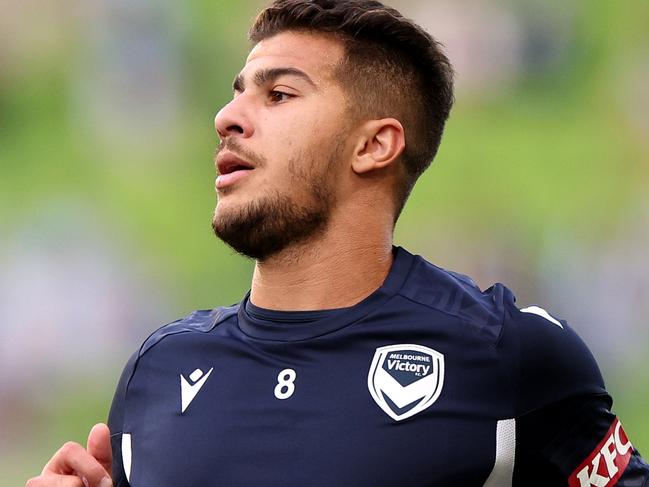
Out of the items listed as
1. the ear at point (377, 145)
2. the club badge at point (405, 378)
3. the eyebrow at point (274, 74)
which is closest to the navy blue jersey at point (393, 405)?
the club badge at point (405, 378)

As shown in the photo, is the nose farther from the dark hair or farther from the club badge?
the club badge

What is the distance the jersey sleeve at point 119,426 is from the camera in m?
2.26

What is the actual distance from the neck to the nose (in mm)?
261

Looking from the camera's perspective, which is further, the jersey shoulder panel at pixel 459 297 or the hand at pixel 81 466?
the jersey shoulder panel at pixel 459 297

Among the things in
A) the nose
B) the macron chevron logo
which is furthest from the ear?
the macron chevron logo

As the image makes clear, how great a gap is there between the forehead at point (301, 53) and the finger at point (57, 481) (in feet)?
3.00

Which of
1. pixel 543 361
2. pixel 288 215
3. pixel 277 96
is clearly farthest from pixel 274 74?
pixel 543 361

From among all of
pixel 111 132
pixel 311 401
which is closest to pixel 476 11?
pixel 111 132

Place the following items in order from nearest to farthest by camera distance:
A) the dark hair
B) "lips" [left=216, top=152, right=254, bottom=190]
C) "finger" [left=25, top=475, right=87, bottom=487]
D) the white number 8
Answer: "finger" [left=25, top=475, right=87, bottom=487] → the white number 8 → "lips" [left=216, top=152, right=254, bottom=190] → the dark hair

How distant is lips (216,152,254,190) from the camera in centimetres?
224

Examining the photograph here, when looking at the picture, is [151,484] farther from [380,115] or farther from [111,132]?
[111,132]

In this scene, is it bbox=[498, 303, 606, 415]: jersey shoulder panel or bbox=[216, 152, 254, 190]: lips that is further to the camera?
bbox=[216, 152, 254, 190]: lips

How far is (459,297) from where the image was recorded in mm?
2225

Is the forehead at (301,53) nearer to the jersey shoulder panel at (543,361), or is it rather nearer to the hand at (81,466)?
the jersey shoulder panel at (543,361)
